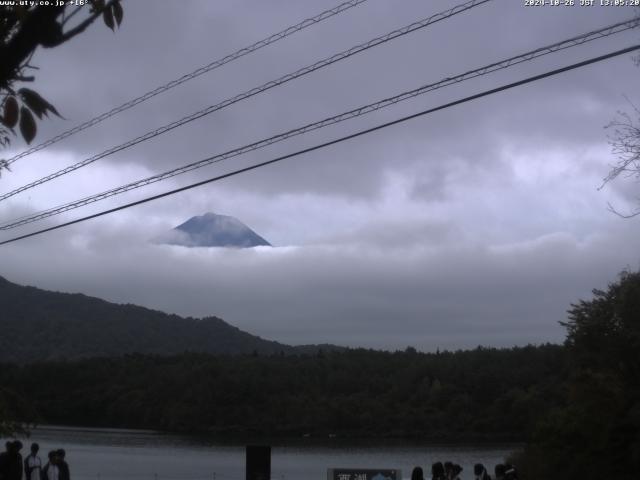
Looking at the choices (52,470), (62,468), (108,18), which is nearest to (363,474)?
(62,468)

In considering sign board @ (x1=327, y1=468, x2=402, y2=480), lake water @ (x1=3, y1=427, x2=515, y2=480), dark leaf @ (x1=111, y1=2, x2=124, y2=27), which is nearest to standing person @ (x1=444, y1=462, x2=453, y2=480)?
sign board @ (x1=327, y1=468, x2=402, y2=480)

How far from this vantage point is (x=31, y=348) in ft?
332

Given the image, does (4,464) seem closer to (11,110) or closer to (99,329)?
(11,110)

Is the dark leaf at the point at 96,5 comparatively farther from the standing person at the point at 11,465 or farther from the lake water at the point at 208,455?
the lake water at the point at 208,455

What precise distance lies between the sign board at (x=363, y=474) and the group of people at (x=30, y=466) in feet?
15.9

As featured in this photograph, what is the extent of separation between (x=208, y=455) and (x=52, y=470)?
42286 millimetres

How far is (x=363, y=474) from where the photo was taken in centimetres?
1691

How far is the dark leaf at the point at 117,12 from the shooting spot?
14.4 feet

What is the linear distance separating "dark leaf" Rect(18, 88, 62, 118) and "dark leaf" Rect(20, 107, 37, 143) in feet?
0.13

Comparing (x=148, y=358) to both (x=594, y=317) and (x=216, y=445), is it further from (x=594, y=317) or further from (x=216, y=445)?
(x=594, y=317)

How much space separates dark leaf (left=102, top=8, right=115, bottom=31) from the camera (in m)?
4.38

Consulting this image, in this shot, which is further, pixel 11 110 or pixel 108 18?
pixel 108 18

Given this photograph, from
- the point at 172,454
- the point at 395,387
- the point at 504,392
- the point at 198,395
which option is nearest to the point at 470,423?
the point at 504,392

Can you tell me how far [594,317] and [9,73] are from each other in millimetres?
23392
